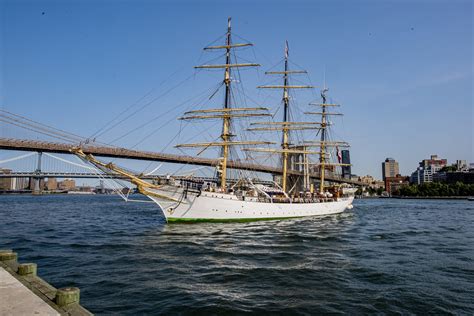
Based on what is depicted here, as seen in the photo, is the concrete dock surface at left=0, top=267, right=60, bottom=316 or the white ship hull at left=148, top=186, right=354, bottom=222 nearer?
the concrete dock surface at left=0, top=267, right=60, bottom=316

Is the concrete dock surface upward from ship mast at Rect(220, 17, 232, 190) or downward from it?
downward

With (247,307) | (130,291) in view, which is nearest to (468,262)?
(247,307)

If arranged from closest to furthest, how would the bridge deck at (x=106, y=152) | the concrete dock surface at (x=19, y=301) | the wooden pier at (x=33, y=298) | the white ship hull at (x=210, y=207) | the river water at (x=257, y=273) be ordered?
the concrete dock surface at (x=19, y=301) → the wooden pier at (x=33, y=298) → the river water at (x=257, y=273) → the white ship hull at (x=210, y=207) → the bridge deck at (x=106, y=152)

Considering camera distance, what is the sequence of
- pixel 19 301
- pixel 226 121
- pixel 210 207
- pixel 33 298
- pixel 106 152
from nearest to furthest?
pixel 19 301 → pixel 33 298 → pixel 210 207 → pixel 226 121 → pixel 106 152

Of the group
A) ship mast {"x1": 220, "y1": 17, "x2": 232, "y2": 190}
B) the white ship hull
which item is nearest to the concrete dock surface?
the white ship hull

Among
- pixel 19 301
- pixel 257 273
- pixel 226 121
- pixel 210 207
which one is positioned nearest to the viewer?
pixel 19 301

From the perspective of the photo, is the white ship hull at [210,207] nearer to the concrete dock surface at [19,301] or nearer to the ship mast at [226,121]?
the ship mast at [226,121]

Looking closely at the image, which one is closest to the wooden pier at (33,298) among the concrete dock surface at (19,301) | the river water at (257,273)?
the concrete dock surface at (19,301)

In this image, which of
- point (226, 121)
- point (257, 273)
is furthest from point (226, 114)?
point (257, 273)

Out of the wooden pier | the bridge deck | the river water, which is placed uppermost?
the bridge deck

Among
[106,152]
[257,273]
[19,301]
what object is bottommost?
[257,273]

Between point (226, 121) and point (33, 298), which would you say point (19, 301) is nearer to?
point (33, 298)

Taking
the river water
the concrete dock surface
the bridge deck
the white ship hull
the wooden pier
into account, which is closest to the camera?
the concrete dock surface

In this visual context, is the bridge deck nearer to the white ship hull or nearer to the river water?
the white ship hull
